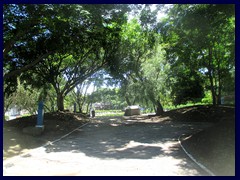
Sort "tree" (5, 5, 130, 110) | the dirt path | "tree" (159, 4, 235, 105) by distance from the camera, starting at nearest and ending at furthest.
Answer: the dirt path
"tree" (159, 4, 235, 105)
"tree" (5, 5, 130, 110)

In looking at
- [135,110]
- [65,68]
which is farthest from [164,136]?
[135,110]

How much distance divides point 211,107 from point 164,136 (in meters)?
9.32

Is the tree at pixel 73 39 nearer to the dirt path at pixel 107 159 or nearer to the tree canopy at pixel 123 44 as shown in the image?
the tree canopy at pixel 123 44

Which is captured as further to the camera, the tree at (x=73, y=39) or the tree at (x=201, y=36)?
the tree at (x=73, y=39)

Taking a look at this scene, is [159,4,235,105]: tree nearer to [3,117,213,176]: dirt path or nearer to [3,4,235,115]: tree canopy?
[3,4,235,115]: tree canopy

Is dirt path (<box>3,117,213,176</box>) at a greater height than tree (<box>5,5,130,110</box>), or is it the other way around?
tree (<box>5,5,130,110</box>)

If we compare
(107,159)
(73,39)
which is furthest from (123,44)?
(107,159)

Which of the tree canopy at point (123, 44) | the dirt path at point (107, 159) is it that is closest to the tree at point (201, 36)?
the tree canopy at point (123, 44)

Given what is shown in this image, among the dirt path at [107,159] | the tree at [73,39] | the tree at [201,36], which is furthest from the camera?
the tree at [73,39]

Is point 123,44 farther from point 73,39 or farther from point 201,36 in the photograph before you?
point 201,36

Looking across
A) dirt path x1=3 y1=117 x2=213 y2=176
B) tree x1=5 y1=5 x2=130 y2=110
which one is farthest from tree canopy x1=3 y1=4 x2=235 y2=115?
dirt path x1=3 y1=117 x2=213 y2=176

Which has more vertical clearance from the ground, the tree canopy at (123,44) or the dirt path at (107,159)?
the tree canopy at (123,44)

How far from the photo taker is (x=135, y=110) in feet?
106

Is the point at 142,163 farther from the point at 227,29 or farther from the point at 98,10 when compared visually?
the point at 227,29
